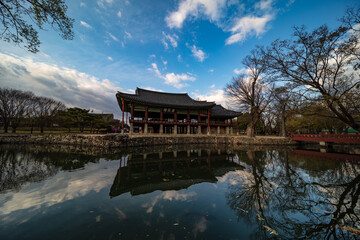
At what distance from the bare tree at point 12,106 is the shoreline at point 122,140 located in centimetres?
469

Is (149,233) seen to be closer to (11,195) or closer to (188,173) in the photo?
(188,173)

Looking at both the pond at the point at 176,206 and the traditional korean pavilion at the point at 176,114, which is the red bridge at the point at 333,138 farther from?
the pond at the point at 176,206

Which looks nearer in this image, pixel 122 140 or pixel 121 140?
pixel 121 140

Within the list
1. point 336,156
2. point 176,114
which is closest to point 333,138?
point 336,156

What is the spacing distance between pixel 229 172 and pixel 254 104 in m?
18.6

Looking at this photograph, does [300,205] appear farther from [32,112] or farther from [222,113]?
[32,112]

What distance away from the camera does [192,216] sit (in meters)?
3.23

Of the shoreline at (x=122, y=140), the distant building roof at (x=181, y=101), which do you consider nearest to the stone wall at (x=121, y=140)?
the shoreline at (x=122, y=140)

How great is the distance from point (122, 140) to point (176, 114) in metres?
13.3

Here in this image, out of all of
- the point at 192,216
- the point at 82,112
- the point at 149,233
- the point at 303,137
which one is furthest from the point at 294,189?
the point at 82,112

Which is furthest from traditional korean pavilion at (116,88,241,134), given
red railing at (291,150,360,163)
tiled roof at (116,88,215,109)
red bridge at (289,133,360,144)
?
red railing at (291,150,360,163)

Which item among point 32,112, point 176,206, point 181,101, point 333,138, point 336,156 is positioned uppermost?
point 181,101

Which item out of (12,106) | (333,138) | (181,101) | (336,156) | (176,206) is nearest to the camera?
(176,206)

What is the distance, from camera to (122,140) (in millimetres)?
16375
